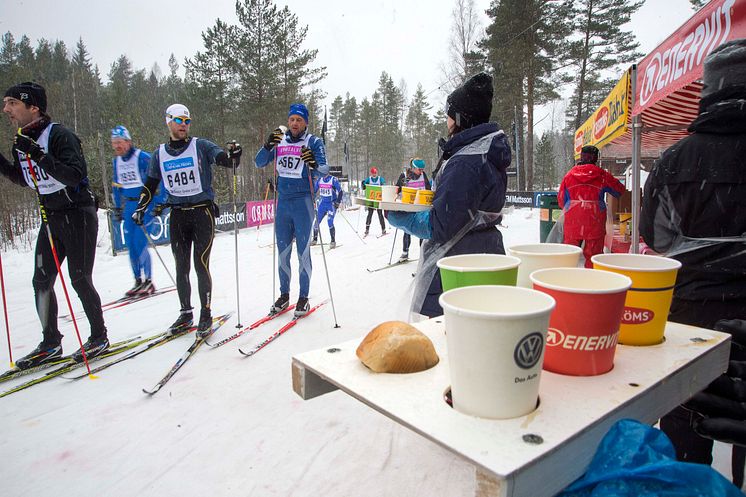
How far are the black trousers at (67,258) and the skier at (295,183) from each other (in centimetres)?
181

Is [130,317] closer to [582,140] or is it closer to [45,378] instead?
[45,378]

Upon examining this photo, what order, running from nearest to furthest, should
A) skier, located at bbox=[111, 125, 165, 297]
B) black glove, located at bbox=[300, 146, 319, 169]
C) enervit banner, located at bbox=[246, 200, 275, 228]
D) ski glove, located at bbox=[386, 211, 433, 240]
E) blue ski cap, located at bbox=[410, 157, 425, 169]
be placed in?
ski glove, located at bbox=[386, 211, 433, 240] → black glove, located at bbox=[300, 146, 319, 169] → skier, located at bbox=[111, 125, 165, 297] → blue ski cap, located at bbox=[410, 157, 425, 169] → enervit banner, located at bbox=[246, 200, 275, 228]

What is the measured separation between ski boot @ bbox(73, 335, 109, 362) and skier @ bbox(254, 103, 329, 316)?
5.56 ft

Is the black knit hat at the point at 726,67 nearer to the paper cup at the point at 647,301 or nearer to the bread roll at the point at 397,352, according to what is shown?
the paper cup at the point at 647,301

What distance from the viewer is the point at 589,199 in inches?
213

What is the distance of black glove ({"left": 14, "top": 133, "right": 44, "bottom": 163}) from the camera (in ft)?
10.5

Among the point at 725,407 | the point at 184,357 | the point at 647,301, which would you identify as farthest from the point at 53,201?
the point at 725,407

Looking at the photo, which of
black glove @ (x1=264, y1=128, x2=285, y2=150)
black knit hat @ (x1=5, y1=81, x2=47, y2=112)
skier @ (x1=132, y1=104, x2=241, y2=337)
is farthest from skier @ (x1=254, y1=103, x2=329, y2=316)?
black knit hat @ (x1=5, y1=81, x2=47, y2=112)

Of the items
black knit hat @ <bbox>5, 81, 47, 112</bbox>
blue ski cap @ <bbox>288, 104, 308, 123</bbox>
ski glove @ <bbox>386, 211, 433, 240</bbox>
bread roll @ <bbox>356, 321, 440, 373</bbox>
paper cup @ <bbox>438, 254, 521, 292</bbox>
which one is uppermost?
blue ski cap @ <bbox>288, 104, 308, 123</bbox>

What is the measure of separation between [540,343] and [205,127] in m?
28.2

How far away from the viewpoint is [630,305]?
1.09 meters

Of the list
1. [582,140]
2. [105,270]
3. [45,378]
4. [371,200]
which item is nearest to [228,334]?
[45,378]

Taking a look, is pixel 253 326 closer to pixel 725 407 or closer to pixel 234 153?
pixel 234 153

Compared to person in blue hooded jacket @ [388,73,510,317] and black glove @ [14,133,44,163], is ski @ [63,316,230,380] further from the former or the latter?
person in blue hooded jacket @ [388,73,510,317]
